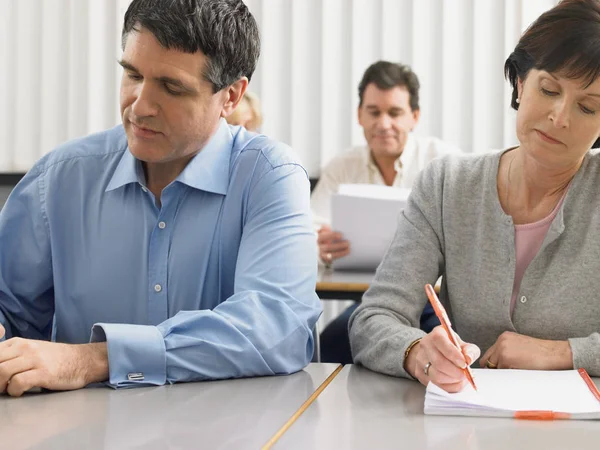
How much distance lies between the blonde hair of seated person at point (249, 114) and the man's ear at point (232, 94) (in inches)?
85.7

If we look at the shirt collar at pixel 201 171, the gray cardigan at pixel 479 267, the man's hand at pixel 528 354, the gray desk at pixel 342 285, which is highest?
the shirt collar at pixel 201 171

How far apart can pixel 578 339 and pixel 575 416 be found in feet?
1.21

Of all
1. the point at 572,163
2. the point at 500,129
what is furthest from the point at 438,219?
the point at 500,129

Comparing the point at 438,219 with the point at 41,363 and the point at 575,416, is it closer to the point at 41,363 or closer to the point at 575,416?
the point at 575,416

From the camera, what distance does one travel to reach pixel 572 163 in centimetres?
173

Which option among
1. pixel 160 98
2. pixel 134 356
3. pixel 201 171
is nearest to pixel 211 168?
pixel 201 171

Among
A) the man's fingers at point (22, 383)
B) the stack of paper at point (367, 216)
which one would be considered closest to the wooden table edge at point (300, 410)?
the man's fingers at point (22, 383)

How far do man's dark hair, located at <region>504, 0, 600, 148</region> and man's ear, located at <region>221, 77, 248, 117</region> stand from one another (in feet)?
1.83

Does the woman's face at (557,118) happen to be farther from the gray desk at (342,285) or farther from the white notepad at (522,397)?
the gray desk at (342,285)

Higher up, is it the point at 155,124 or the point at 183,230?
the point at 155,124

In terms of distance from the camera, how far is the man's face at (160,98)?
161cm

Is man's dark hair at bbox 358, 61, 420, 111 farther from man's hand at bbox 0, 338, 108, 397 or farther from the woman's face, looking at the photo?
man's hand at bbox 0, 338, 108, 397

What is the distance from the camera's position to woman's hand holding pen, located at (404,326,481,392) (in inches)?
51.6

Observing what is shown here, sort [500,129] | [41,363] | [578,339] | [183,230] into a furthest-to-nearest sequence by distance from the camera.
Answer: [500,129], [183,230], [578,339], [41,363]
